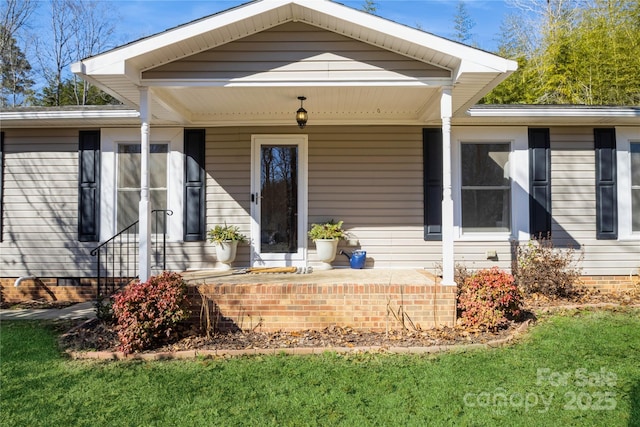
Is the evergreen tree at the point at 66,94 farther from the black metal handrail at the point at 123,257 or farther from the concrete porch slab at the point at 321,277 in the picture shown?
the concrete porch slab at the point at 321,277

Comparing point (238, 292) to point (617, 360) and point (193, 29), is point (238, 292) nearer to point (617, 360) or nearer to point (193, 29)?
point (193, 29)

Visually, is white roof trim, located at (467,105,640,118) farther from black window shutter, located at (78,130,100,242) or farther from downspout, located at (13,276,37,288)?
downspout, located at (13,276,37,288)

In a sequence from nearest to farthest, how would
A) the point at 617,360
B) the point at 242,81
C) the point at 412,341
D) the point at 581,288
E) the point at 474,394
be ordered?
the point at 474,394 < the point at 617,360 < the point at 412,341 < the point at 242,81 < the point at 581,288

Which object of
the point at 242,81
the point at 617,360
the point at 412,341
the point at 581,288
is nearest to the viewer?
the point at 617,360

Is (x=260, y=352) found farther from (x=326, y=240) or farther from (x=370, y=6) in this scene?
(x=370, y=6)

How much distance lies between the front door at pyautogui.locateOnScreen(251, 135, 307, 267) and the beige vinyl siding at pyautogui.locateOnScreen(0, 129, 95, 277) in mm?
2696

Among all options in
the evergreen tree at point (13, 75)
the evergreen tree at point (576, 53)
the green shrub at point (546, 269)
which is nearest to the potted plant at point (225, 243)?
the green shrub at point (546, 269)

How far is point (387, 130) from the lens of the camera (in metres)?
6.41

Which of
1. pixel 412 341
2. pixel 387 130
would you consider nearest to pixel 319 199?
pixel 387 130

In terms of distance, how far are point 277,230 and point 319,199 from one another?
79cm

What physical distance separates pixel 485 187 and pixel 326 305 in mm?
3422

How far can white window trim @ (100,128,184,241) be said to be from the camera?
6.45m

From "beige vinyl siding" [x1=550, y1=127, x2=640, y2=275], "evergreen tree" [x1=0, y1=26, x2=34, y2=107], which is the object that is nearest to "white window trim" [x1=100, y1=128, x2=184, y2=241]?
"beige vinyl siding" [x1=550, y1=127, x2=640, y2=275]

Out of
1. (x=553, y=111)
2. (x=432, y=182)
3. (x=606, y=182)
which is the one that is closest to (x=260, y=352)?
(x=432, y=182)
